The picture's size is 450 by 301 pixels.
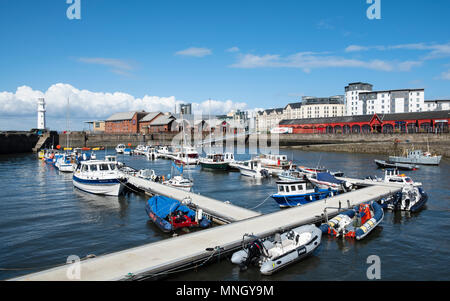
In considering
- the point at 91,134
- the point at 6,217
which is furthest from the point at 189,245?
the point at 91,134

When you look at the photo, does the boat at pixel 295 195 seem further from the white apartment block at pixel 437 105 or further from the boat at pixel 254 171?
the white apartment block at pixel 437 105

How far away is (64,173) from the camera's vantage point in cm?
5400

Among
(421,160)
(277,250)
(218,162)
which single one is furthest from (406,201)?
(421,160)

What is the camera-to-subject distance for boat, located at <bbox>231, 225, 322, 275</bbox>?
618 inches

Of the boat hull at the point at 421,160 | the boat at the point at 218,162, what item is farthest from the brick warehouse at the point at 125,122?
the boat hull at the point at 421,160

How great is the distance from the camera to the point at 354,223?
21188mm

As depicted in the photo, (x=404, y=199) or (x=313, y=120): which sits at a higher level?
(x=313, y=120)

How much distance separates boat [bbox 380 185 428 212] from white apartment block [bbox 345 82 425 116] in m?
128

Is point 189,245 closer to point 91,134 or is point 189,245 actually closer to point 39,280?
point 39,280

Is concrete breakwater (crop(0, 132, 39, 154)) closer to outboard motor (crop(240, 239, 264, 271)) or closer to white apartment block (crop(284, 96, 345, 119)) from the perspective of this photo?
outboard motor (crop(240, 239, 264, 271))

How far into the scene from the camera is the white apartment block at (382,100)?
13912 cm

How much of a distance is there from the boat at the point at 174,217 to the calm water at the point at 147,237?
769 millimetres
